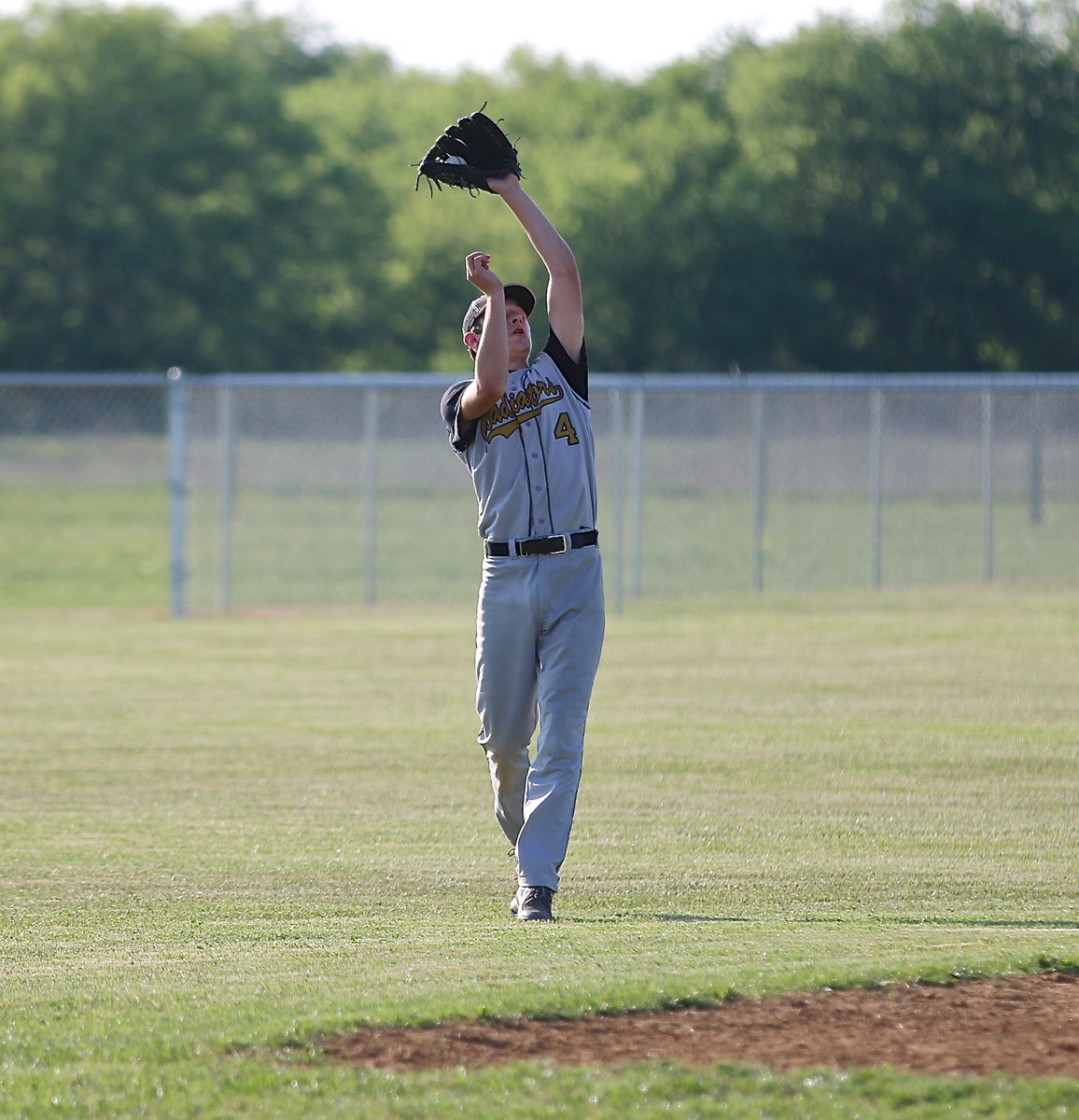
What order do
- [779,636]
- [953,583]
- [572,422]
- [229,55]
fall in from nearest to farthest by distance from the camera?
1. [572,422]
2. [779,636]
3. [953,583]
4. [229,55]

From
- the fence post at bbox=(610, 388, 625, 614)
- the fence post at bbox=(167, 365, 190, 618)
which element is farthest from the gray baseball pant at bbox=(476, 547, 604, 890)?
the fence post at bbox=(167, 365, 190, 618)

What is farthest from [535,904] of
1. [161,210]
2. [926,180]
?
[926,180]

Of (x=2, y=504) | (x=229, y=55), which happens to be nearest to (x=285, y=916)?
(x=2, y=504)

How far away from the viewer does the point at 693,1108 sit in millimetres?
3584

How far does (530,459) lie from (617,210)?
4733 centimetres

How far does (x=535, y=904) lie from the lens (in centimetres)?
548

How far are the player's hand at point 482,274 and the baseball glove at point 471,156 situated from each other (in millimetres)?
381

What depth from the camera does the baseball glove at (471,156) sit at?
5.84 m

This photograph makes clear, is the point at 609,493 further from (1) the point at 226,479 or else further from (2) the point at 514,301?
(2) the point at 514,301

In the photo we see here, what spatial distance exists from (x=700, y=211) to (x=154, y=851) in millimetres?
48140

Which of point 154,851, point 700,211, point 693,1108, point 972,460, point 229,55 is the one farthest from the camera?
point 229,55

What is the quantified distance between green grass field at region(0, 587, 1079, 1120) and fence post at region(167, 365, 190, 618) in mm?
2345

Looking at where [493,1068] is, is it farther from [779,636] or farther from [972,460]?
[972,460]

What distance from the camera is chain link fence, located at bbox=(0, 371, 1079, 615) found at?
17.0 meters
